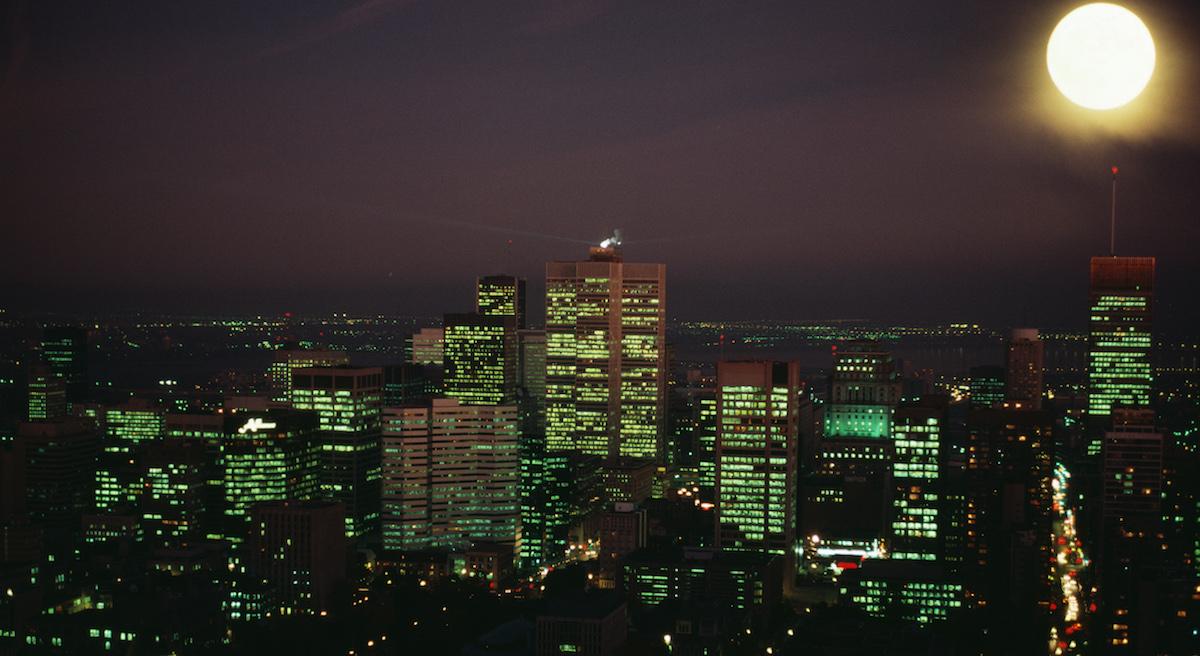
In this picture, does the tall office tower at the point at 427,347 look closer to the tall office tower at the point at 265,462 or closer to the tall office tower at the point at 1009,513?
the tall office tower at the point at 265,462

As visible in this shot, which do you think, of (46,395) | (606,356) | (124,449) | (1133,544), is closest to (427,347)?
(606,356)

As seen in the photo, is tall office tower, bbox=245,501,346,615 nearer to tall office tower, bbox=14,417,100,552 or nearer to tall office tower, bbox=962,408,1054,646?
tall office tower, bbox=14,417,100,552

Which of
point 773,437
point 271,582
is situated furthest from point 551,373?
point 271,582

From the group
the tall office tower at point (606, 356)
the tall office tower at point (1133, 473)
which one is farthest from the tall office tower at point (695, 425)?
the tall office tower at point (1133, 473)

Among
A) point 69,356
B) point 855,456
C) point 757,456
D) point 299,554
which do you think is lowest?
point 299,554

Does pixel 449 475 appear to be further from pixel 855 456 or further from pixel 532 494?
pixel 855 456

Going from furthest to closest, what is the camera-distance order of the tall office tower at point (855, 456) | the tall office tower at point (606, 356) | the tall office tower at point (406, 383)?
the tall office tower at point (606, 356), the tall office tower at point (406, 383), the tall office tower at point (855, 456)
